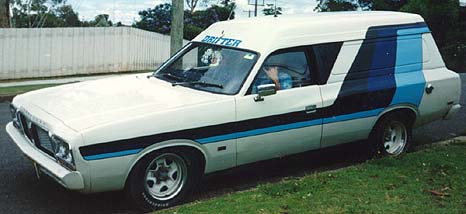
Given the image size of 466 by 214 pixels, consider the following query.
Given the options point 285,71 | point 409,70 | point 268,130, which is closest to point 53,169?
point 268,130

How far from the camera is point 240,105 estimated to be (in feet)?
18.8

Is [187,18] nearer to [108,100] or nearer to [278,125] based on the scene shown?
[278,125]

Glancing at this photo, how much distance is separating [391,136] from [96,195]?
361 cm

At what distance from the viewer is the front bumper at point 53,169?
16.1 ft

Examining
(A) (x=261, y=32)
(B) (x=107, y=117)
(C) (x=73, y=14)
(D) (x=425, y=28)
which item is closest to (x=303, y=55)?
(A) (x=261, y=32)

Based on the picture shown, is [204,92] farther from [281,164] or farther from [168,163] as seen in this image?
[281,164]

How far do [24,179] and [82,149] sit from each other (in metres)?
1.77

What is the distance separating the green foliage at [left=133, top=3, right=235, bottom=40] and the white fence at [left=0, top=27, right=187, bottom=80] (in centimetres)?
415

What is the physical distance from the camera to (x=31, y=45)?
19.4 m

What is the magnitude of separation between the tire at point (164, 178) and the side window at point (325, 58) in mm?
1740

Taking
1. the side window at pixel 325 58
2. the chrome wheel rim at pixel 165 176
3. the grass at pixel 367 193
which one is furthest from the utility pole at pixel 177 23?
the chrome wheel rim at pixel 165 176

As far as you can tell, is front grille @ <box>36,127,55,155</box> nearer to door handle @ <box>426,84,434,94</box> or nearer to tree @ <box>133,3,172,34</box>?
door handle @ <box>426,84,434,94</box>

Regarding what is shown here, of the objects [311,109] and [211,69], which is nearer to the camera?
[311,109]

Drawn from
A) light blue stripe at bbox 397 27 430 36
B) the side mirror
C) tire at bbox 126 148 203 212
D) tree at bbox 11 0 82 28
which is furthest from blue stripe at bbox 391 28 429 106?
tree at bbox 11 0 82 28
